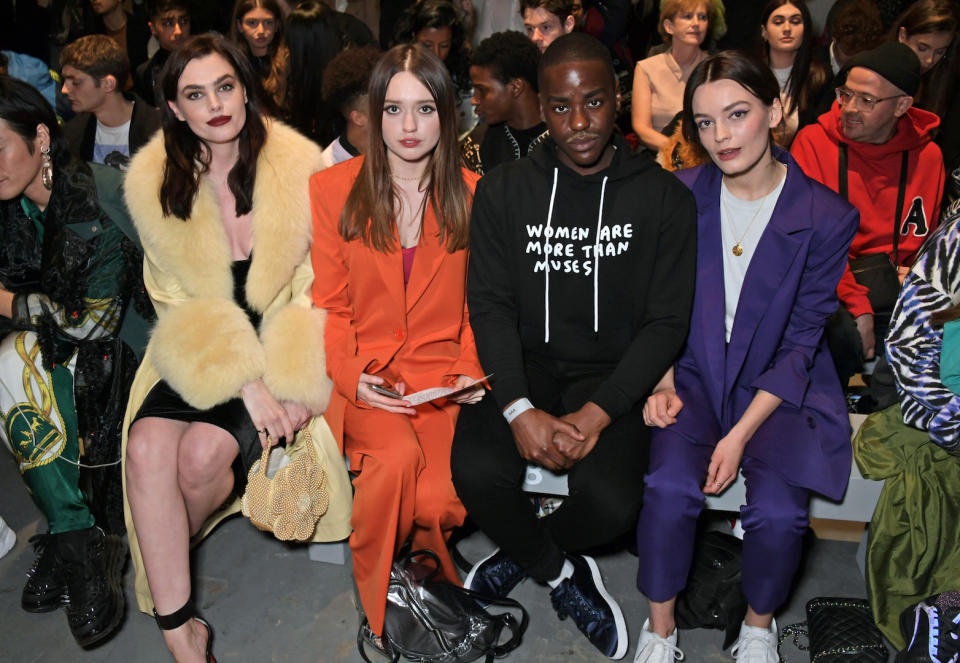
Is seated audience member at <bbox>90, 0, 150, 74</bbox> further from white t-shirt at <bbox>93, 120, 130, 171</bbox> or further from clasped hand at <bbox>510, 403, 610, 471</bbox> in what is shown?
clasped hand at <bbox>510, 403, 610, 471</bbox>

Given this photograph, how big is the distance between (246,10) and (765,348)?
12.8 ft

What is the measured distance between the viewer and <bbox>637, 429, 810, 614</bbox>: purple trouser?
2.18 m

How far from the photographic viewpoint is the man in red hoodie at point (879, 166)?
119 inches

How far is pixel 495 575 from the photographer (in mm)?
2582

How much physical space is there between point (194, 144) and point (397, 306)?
883 mm

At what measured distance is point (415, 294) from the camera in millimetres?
2490

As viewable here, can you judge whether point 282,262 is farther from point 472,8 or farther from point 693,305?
point 472,8

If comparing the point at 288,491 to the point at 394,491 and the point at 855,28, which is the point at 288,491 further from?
the point at 855,28

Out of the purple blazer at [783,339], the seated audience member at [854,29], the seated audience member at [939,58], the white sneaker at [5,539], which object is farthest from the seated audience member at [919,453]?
the white sneaker at [5,539]

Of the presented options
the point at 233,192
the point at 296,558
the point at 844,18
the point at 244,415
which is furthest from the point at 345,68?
the point at 844,18

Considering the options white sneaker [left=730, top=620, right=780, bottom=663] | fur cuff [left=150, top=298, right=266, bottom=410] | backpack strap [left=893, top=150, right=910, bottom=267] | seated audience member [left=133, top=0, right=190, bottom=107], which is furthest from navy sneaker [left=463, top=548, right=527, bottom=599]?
seated audience member [left=133, top=0, right=190, bottom=107]

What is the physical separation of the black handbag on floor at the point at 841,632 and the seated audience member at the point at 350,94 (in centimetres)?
250

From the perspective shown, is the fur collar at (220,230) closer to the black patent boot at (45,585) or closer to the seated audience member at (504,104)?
the black patent boot at (45,585)

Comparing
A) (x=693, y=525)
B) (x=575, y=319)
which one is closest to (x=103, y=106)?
(x=575, y=319)
